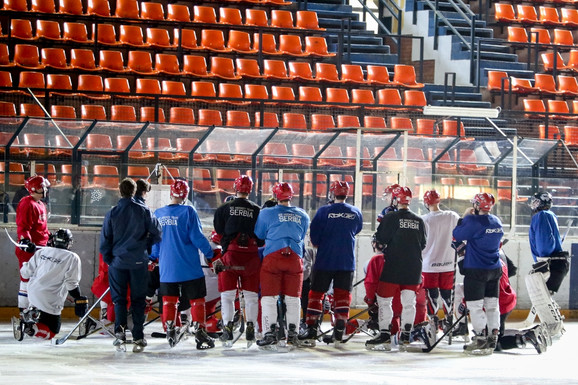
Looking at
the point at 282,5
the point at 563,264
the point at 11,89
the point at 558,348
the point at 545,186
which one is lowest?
the point at 558,348

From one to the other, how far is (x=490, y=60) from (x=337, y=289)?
1214 cm

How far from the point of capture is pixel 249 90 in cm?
1911

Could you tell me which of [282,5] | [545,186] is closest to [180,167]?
[545,186]

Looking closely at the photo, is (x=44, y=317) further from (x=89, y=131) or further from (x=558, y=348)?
(x=558, y=348)

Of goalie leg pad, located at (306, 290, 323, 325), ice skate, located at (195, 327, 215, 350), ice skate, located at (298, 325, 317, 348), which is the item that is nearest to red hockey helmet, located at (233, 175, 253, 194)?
goalie leg pad, located at (306, 290, 323, 325)

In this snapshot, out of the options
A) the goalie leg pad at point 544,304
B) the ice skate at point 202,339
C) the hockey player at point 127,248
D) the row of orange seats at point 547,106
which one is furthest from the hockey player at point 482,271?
the row of orange seats at point 547,106

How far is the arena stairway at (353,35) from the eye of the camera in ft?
70.9

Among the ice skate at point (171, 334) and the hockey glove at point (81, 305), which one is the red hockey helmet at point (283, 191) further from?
the hockey glove at point (81, 305)

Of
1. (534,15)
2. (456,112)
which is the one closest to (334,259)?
(456,112)

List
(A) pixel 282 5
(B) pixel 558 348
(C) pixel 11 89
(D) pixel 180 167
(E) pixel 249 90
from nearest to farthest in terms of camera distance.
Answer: (B) pixel 558 348, (D) pixel 180 167, (C) pixel 11 89, (E) pixel 249 90, (A) pixel 282 5

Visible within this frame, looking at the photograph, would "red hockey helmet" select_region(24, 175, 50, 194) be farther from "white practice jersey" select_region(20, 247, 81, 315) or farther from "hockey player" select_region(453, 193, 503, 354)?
"hockey player" select_region(453, 193, 503, 354)

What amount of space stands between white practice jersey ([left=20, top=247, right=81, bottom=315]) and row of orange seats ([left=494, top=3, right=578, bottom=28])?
47.0 ft

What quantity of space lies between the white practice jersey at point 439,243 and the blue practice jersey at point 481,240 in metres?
0.66

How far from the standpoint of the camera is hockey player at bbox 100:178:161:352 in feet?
32.9
